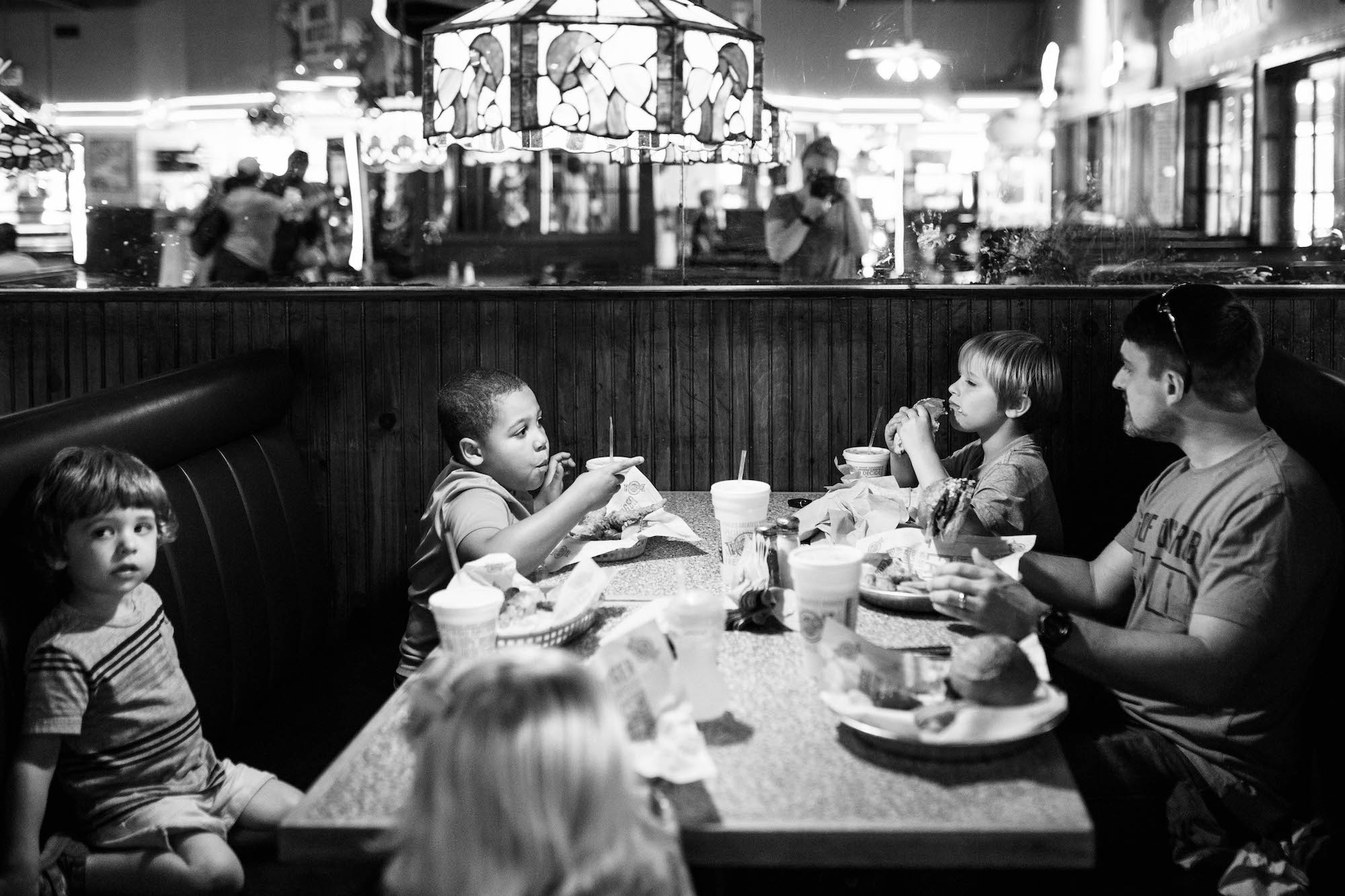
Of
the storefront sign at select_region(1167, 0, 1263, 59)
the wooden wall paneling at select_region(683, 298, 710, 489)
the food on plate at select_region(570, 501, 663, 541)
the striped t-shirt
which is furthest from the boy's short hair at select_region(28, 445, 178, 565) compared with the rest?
the storefront sign at select_region(1167, 0, 1263, 59)

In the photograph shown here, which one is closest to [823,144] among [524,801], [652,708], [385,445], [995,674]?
[385,445]

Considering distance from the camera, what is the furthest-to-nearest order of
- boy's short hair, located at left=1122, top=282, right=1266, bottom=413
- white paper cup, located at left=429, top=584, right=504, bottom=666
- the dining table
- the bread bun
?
1. boy's short hair, located at left=1122, top=282, right=1266, bottom=413
2. white paper cup, located at left=429, top=584, right=504, bottom=666
3. the bread bun
4. the dining table

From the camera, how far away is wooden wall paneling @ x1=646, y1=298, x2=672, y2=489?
11.6 feet

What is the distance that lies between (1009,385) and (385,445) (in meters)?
1.71

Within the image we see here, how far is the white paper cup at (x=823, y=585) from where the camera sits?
1.78 m

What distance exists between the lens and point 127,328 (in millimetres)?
3562

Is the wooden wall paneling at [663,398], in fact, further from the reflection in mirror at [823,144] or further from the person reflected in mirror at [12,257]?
→ the person reflected in mirror at [12,257]

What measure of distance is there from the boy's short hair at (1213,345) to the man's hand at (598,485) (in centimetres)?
103

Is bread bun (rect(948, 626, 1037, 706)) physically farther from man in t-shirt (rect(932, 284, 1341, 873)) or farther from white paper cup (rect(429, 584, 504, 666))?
white paper cup (rect(429, 584, 504, 666))

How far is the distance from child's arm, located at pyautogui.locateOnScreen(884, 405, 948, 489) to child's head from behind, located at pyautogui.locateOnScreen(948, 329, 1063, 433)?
0.10 m

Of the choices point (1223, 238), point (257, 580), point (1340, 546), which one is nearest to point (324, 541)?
point (257, 580)

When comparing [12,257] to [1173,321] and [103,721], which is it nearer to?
[103,721]

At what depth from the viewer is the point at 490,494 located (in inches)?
99.7

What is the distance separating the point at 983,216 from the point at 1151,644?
2.36 m
